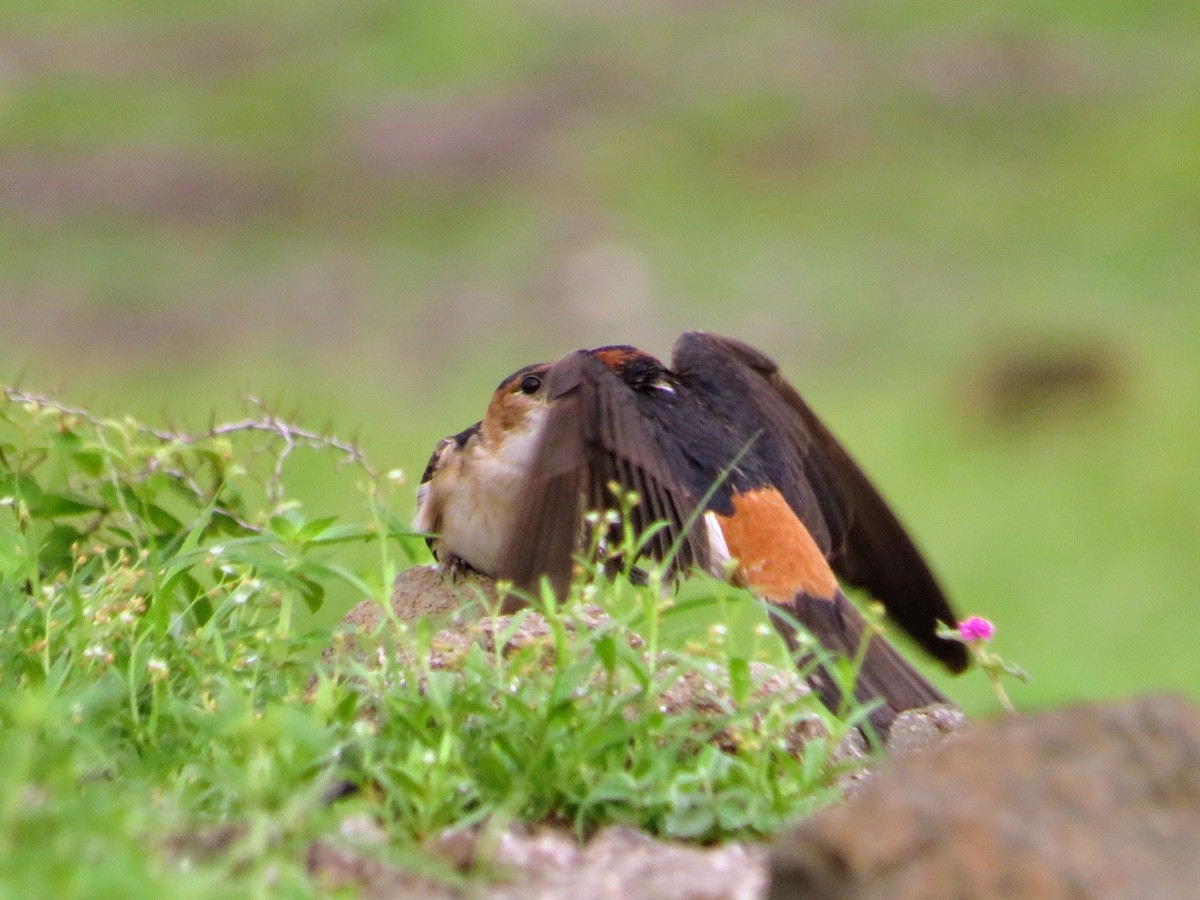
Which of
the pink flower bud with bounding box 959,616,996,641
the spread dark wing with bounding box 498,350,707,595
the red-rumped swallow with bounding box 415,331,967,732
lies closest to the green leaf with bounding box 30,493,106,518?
the red-rumped swallow with bounding box 415,331,967,732

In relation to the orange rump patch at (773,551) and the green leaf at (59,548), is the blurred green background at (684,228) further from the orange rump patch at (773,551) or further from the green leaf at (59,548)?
the green leaf at (59,548)

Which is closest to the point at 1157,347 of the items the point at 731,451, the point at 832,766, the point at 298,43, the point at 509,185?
the point at 509,185

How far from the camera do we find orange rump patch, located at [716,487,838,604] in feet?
15.7

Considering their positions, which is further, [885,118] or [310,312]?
[885,118]

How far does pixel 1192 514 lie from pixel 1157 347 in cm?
→ 359

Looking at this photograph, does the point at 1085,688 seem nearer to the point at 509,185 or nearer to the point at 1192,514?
the point at 1192,514

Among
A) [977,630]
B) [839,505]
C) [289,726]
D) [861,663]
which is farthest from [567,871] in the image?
[839,505]

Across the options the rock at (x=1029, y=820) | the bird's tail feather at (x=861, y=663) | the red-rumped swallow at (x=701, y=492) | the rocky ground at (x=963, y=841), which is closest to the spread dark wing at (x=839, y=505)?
the red-rumped swallow at (x=701, y=492)

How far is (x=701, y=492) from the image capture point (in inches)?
184

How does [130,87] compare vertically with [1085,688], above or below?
above

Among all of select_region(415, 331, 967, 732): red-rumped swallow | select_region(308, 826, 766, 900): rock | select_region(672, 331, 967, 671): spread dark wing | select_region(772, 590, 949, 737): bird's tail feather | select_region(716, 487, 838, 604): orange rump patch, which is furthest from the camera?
select_region(672, 331, 967, 671): spread dark wing

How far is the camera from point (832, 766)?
3324 millimetres

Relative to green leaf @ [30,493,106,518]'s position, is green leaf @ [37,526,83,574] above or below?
below

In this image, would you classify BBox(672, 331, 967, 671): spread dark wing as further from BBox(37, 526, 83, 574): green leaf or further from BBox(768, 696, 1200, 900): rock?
BBox(768, 696, 1200, 900): rock
